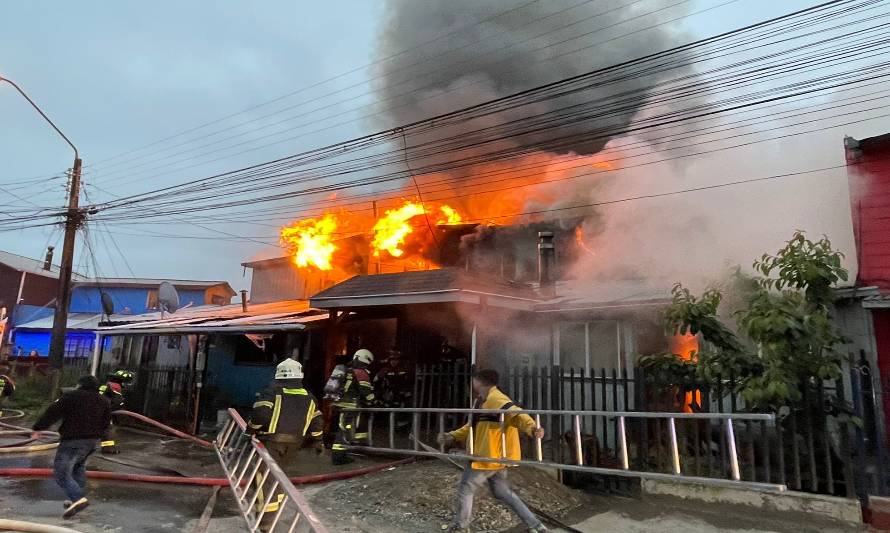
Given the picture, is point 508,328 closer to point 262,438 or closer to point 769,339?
point 769,339

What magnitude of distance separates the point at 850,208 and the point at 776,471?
5.84 meters

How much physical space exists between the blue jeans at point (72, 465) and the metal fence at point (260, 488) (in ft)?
4.38

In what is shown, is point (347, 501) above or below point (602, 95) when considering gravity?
below

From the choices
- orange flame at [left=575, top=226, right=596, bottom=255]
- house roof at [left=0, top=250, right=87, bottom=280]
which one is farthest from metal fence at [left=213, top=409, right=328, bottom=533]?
house roof at [left=0, top=250, right=87, bottom=280]

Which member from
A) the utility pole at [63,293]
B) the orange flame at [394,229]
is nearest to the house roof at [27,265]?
the utility pole at [63,293]

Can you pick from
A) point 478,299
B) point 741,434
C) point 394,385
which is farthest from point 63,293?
point 741,434

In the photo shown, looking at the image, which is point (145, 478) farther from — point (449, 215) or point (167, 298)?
point (449, 215)

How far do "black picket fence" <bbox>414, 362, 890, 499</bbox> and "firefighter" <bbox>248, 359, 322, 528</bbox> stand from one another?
2.99 m

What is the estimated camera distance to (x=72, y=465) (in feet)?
17.4

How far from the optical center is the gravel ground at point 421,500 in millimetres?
5344

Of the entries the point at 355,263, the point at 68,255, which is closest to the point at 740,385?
the point at 355,263

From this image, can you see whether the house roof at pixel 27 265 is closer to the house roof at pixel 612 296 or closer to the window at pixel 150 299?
the window at pixel 150 299

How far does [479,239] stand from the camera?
14797 mm

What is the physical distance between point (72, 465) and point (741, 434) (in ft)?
24.4
